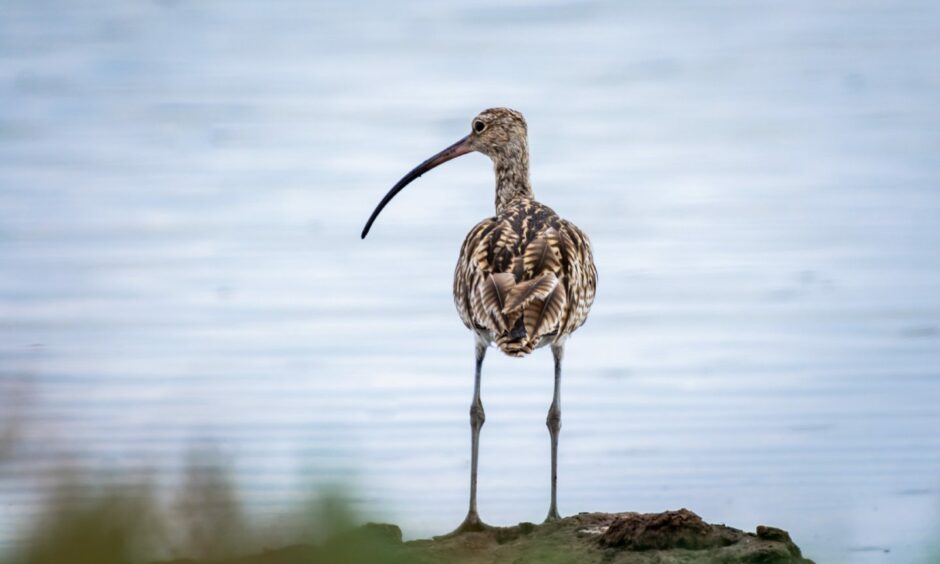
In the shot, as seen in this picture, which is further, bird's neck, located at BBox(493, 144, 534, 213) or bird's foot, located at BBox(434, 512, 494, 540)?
bird's neck, located at BBox(493, 144, 534, 213)

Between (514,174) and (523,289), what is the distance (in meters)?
2.90

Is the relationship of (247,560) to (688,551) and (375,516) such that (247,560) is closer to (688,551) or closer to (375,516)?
(375,516)

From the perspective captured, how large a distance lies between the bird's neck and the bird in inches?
38.8

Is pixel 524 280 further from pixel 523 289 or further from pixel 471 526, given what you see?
pixel 471 526

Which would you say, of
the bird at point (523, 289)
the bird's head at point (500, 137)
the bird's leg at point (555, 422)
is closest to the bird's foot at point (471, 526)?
the bird at point (523, 289)

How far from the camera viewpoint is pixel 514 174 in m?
12.1

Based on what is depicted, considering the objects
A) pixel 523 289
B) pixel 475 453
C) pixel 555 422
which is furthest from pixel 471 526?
pixel 523 289

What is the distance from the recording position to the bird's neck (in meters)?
12.1

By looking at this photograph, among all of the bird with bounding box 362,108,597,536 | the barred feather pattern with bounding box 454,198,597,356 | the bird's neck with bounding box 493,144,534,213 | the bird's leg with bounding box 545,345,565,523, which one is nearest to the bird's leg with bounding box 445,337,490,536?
the bird with bounding box 362,108,597,536

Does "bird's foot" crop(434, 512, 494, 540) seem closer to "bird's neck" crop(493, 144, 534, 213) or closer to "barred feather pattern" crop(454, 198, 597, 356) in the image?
"barred feather pattern" crop(454, 198, 597, 356)

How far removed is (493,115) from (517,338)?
3.50 metres

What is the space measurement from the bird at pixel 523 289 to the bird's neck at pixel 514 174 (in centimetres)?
98

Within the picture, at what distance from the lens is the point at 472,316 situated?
9.78 m

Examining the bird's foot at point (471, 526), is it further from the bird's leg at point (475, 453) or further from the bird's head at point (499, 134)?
the bird's head at point (499, 134)
